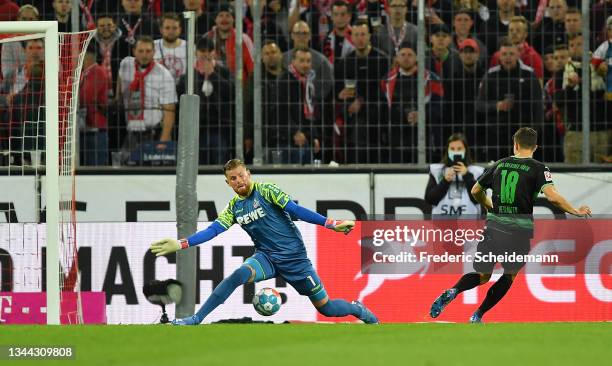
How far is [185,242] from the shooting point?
11398mm

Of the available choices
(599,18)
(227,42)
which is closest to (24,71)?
(227,42)

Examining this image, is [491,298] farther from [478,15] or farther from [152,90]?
[152,90]

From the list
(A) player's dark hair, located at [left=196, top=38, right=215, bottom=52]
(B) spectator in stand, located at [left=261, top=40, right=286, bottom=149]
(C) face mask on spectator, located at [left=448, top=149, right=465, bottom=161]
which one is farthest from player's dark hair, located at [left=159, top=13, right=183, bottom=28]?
(C) face mask on spectator, located at [left=448, top=149, right=465, bottom=161]

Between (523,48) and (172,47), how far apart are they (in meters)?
3.79

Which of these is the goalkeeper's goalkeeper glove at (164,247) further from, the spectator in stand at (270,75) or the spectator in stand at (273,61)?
the spectator in stand at (273,61)

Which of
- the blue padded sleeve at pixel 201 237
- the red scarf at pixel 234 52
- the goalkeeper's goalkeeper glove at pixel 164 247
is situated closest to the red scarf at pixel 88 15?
the red scarf at pixel 234 52

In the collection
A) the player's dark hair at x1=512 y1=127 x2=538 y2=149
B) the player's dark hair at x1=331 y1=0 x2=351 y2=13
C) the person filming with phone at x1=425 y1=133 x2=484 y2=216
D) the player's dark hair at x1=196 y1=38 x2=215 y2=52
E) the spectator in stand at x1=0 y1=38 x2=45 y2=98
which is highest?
the player's dark hair at x1=331 y1=0 x2=351 y2=13

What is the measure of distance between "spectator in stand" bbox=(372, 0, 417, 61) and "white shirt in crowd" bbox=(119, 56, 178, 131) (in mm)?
2290

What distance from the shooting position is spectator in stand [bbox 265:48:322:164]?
550 inches

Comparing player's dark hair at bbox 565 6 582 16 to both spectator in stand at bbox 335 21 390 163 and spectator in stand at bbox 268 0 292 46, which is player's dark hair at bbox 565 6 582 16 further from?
spectator in stand at bbox 268 0 292 46

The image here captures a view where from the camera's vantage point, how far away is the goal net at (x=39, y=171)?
1248cm

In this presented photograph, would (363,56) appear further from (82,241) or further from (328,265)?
(82,241)

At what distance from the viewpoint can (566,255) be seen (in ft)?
42.2

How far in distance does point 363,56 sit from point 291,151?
51.4 inches
